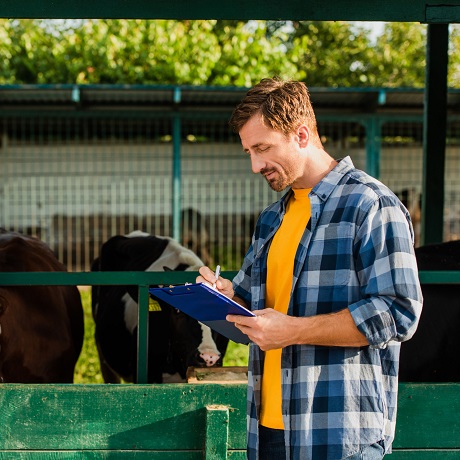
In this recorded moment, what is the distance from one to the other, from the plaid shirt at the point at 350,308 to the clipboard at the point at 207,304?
0.70 ft

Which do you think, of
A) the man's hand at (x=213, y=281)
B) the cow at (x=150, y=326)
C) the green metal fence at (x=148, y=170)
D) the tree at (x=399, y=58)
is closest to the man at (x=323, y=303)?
the man's hand at (x=213, y=281)

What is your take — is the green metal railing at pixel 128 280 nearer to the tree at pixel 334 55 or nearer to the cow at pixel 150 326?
the cow at pixel 150 326

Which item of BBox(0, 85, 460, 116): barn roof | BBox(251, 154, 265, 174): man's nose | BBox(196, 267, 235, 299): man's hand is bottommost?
BBox(196, 267, 235, 299): man's hand

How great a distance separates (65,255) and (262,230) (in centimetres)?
1223

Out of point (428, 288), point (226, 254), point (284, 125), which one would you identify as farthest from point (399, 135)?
point (284, 125)

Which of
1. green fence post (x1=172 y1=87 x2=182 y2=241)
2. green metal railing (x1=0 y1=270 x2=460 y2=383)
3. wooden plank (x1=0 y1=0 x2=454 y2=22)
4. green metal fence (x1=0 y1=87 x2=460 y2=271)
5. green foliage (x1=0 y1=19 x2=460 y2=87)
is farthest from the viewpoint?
green foliage (x1=0 y1=19 x2=460 y2=87)

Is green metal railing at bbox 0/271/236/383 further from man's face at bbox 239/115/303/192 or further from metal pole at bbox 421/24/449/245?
metal pole at bbox 421/24/449/245

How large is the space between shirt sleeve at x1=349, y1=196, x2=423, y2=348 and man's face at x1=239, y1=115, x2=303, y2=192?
0.98 ft

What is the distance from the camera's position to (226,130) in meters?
15.7

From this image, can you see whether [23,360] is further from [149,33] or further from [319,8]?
[149,33]

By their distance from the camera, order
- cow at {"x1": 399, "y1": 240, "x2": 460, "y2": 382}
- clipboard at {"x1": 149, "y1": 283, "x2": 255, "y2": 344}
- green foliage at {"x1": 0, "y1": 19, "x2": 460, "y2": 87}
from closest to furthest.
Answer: clipboard at {"x1": 149, "y1": 283, "x2": 255, "y2": 344} < cow at {"x1": 399, "y1": 240, "x2": 460, "y2": 382} < green foliage at {"x1": 0, "y1": 19, "x2": 460, "y2": 87}

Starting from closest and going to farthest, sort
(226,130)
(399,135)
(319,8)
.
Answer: (319,8)
(226,130)
(399,135)

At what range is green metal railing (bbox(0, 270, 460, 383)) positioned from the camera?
3.66 metres

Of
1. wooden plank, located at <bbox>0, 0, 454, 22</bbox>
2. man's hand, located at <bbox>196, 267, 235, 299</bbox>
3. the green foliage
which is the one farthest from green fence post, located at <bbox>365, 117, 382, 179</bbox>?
man's hand, located at <bbox>196, 267, 235, 299</bbox>
